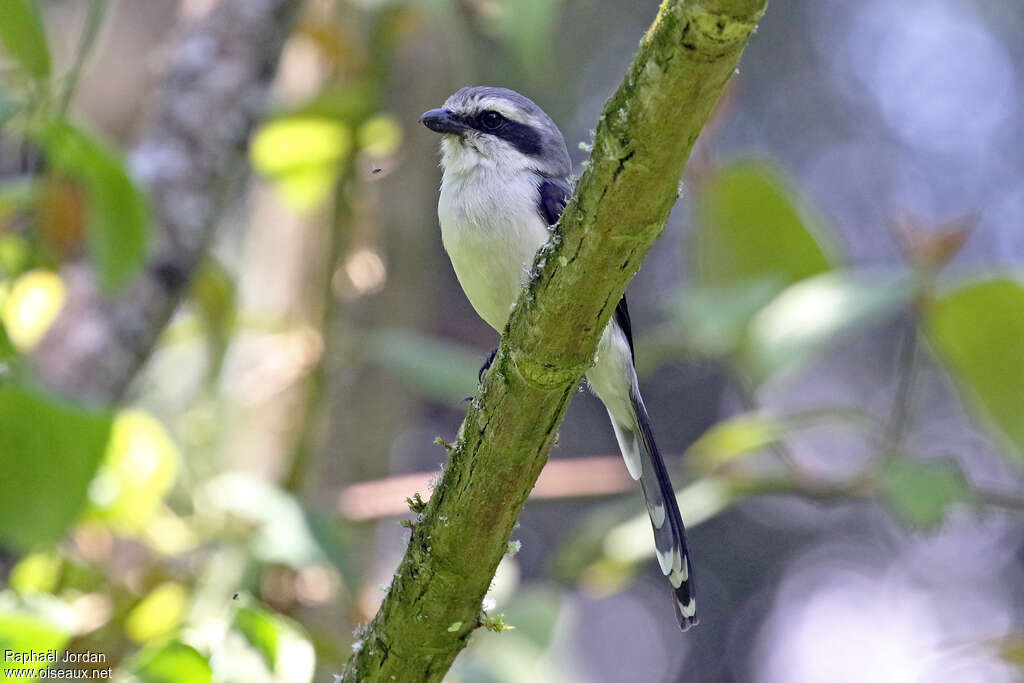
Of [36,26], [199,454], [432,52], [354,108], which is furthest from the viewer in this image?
[432,52]

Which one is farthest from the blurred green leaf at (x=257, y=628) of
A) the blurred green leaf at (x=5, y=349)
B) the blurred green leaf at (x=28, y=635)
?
the blurred green leaf at (x=5, y=349)

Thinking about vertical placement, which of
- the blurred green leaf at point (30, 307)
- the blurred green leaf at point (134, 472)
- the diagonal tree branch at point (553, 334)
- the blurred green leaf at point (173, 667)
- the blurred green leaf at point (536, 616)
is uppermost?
the blurred green leaf at point (30, 307)

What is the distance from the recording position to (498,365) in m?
1.81

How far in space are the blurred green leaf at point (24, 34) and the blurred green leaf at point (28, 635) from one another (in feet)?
3.72

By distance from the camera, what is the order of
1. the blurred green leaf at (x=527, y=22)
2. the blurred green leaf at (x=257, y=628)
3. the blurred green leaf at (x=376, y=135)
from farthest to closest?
the blurred green leaf at (x=376, y=135) → the blurred green leaf at (x=527, y=22) → the blurred green leaf at (x=257, y=628)

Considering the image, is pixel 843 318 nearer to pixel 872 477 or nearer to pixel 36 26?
pixel 872 477

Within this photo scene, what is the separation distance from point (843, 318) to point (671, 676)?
22.7 ft

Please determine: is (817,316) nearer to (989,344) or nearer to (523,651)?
(989,344)

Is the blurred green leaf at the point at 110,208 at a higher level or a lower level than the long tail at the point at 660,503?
higher

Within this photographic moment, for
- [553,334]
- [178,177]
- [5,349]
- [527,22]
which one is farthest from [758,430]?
[5,349]

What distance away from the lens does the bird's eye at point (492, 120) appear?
3.35 metres

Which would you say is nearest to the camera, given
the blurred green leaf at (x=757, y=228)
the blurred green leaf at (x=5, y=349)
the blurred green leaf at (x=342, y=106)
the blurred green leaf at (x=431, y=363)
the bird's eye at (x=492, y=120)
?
the blurred green leaf at (x=5, y=349)

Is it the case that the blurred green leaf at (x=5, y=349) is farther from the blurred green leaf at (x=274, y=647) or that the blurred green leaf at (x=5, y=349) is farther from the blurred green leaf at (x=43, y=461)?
the blurred green leaf at (x=274, y=647)

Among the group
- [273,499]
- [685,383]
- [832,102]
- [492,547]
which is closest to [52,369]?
[273,499]
